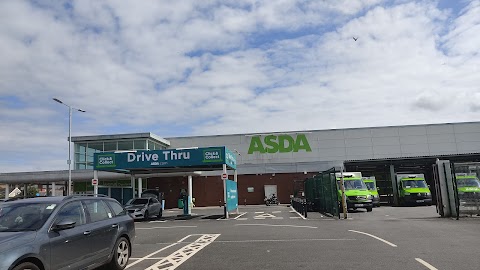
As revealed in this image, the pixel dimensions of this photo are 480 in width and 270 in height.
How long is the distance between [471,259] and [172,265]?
6.22m

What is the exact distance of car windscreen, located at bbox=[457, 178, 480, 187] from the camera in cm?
1782

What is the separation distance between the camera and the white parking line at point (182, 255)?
8.37m

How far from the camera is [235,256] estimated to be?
9250mm

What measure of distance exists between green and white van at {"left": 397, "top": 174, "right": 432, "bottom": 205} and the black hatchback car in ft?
86.9

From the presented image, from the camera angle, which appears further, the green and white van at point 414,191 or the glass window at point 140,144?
the glass window at point 140,144

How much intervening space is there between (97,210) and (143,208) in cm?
1653

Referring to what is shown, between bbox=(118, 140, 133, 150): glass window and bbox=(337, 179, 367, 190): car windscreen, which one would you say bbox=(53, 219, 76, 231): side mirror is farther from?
bbox=(118, 140, 133, 150): glass window

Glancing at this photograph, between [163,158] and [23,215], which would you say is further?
[163,158]

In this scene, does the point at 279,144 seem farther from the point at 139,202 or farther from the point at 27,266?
the point at 27,266

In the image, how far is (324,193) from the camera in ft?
77.3

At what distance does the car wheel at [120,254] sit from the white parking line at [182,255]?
21.4 inches

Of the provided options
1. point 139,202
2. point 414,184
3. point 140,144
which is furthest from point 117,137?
point 414,184

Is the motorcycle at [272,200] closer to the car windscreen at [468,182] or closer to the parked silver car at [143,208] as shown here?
the parked silver car at [143,208]

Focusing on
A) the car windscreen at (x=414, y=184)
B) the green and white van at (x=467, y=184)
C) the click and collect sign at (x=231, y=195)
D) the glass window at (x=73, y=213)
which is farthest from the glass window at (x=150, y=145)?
the glass window at (x=73, y=213)
